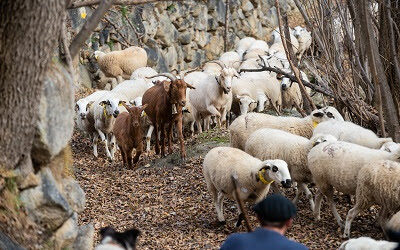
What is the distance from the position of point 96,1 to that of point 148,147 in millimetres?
9493

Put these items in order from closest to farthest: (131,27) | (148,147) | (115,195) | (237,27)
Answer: (115,195), (148,147), (131,27), (237,27)

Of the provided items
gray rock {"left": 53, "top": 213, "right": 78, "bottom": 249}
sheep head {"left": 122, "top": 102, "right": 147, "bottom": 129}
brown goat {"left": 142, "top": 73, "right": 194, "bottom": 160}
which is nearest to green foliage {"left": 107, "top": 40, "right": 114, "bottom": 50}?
brown goat {"left": 142, "top": 73, "right": 194, "bottom": 160}

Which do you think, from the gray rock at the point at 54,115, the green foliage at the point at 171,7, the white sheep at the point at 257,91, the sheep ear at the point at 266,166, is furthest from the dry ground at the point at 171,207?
the green foliage at the point at 171,7

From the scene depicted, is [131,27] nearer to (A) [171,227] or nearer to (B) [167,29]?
(B) [167,29]

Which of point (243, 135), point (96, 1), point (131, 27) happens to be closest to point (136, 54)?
point (131, 27)

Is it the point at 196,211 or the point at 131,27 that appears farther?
the point at 131,27

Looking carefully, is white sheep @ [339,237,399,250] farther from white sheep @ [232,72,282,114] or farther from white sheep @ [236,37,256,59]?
white sheep @ [236,37,256,59]

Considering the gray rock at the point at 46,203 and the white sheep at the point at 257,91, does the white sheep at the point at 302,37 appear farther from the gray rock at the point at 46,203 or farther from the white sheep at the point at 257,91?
the gray rock at the point at 46,203

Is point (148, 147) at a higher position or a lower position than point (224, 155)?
lower

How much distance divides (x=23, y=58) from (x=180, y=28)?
70.7 ft

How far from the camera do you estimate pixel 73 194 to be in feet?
22.8

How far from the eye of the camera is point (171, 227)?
974cm

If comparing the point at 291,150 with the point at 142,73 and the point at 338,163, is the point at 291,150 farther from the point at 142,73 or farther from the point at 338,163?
the point at 142,73

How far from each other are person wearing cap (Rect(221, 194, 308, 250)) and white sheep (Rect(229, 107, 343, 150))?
24.8ft
